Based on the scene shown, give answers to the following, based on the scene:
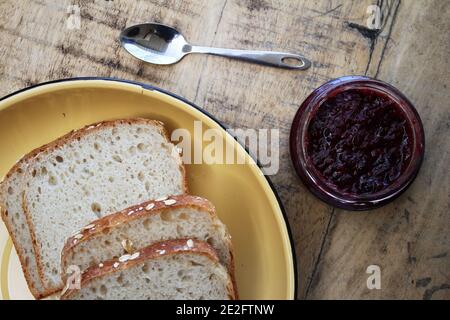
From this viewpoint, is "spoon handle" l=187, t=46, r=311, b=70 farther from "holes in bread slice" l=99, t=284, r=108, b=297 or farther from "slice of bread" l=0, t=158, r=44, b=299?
"holes in bread slice" l=99, t=284, r=108, b=297

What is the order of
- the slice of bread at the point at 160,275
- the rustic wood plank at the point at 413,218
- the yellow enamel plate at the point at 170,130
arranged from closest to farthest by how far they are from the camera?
1. the slice of bread at the point at 160,275
2. the yellow enamel plate at the point at 170,130
3. the rustic wood plank at the point at 413,218

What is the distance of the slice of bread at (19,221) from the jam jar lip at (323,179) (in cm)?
90

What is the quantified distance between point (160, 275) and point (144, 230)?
0.48ft

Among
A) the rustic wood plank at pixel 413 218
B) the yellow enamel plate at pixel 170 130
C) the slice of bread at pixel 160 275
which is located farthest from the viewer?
the rustic wood plank at pixel 413 218

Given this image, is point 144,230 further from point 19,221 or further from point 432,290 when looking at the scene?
point 432,290

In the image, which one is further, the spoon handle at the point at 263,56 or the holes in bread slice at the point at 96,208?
the spoon handle at the point at 263,56

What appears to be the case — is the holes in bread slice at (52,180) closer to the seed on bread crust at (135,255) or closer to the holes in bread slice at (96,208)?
the holes in bread slice at (96,208)

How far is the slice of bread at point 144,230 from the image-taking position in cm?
192

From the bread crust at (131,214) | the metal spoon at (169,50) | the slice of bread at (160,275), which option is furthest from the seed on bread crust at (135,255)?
the metal spoon at (169,50)

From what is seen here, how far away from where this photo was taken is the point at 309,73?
85.1 inches

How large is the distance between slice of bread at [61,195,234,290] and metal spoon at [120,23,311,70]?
53 centimetres

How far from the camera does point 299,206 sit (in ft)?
6.97

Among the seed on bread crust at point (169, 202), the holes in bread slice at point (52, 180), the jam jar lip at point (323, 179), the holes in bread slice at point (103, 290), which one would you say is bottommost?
the holes in bread slice at point (103, 290)
